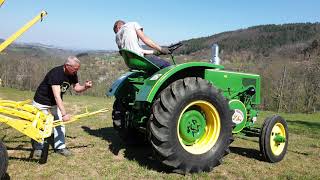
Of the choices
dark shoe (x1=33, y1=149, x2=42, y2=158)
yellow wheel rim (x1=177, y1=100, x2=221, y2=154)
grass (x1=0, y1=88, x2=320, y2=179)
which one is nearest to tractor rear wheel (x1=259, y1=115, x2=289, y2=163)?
grass (x1=0, y1=88, x2=320, y2=179)

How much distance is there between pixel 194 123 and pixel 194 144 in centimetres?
31

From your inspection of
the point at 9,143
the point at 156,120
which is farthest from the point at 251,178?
the point at 9,143

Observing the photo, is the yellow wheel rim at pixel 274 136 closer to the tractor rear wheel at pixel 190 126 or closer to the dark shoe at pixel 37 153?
the tractor rear wheel at pixel 190 126

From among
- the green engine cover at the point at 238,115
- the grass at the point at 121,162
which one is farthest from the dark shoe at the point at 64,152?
the green engine cover at the point at 238,115

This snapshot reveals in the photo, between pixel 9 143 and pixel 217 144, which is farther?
pixel 9 143

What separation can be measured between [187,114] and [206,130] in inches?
18.4

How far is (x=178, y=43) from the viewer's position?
5.97m

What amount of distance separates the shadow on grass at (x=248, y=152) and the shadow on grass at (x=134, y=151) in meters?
1.55

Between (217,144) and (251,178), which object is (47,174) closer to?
(217,144)

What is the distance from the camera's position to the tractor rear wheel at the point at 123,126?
258 inches

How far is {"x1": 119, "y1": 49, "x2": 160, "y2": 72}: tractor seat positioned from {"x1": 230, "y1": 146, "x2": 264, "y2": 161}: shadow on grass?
2348 millimetres

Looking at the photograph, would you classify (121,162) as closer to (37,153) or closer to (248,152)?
(37,153)

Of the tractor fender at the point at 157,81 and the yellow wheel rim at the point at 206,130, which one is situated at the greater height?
the tractor fender at the point at 157,81

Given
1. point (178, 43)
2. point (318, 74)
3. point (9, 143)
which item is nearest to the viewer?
point (178, 43)
